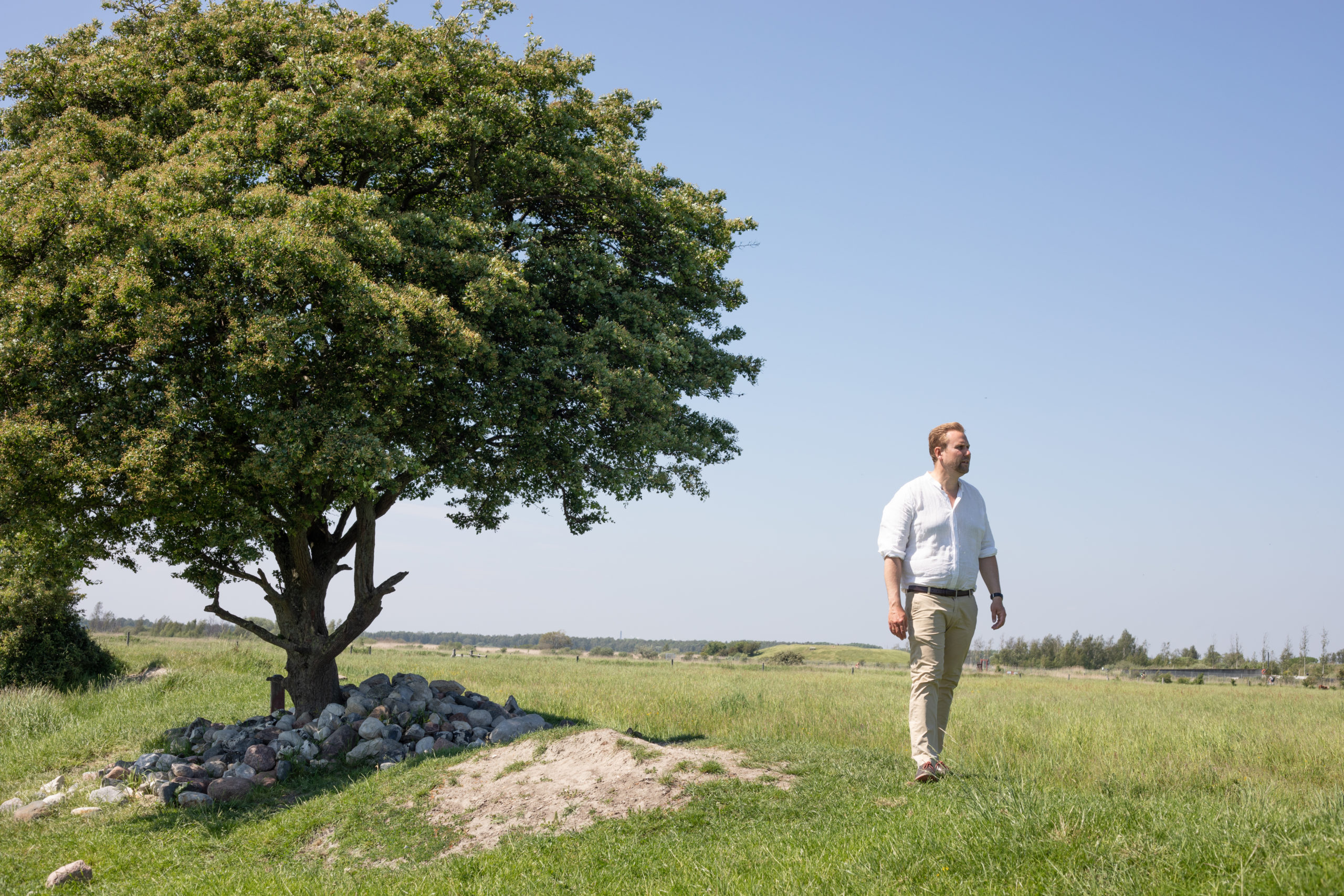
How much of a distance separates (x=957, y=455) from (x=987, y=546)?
36.5 inches

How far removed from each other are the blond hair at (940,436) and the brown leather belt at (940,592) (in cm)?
121

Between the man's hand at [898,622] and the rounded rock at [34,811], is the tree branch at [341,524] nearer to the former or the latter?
the rounded rock at [34,811]

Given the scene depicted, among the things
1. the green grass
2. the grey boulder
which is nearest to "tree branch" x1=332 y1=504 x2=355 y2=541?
the grey boulder

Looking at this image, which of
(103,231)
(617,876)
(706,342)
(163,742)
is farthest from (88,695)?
(617,876)

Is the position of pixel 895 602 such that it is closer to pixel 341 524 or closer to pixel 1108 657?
pixel 341 524

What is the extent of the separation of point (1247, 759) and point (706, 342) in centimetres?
1127

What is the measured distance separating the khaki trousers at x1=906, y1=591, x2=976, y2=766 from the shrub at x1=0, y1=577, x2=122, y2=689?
29.0m

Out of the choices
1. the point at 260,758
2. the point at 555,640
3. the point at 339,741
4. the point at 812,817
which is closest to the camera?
the point at 812,817

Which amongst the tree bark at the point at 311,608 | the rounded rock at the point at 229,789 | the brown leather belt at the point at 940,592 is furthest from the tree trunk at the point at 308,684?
the brown leather belt at the point at 940,592

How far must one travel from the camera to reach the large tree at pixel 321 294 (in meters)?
12.1

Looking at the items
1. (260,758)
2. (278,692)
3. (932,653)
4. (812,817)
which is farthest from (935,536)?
(278,692)

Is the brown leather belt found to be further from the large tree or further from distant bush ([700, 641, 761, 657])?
distant bush ([700, 641, 761, 657])

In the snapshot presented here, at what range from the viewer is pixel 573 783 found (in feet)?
31.9

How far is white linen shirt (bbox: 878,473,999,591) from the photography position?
7582mm
